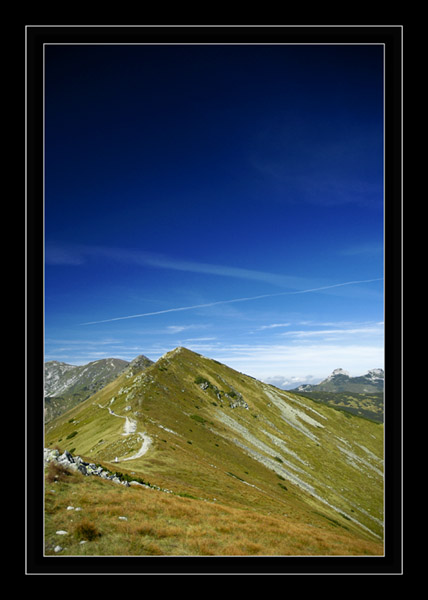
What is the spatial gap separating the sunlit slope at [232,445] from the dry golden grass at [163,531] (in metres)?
7.84

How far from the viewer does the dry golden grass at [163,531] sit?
919cm

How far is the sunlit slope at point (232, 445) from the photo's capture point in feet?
86.5

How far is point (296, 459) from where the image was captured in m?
63.8

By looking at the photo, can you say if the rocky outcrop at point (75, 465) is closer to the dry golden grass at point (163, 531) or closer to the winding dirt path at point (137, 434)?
the dry golden grass at point (163, 531)

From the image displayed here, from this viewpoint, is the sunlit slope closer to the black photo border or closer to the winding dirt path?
the winding dirt path

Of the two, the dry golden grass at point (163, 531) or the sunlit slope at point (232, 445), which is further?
the sunlit slope at point (232, 445)

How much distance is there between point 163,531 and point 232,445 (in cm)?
4612

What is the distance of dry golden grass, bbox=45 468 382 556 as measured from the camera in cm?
919

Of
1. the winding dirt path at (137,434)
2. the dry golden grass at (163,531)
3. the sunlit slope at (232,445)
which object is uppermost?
the dry golden grass at (163,531)

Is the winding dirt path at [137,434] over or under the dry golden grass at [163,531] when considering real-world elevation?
under
